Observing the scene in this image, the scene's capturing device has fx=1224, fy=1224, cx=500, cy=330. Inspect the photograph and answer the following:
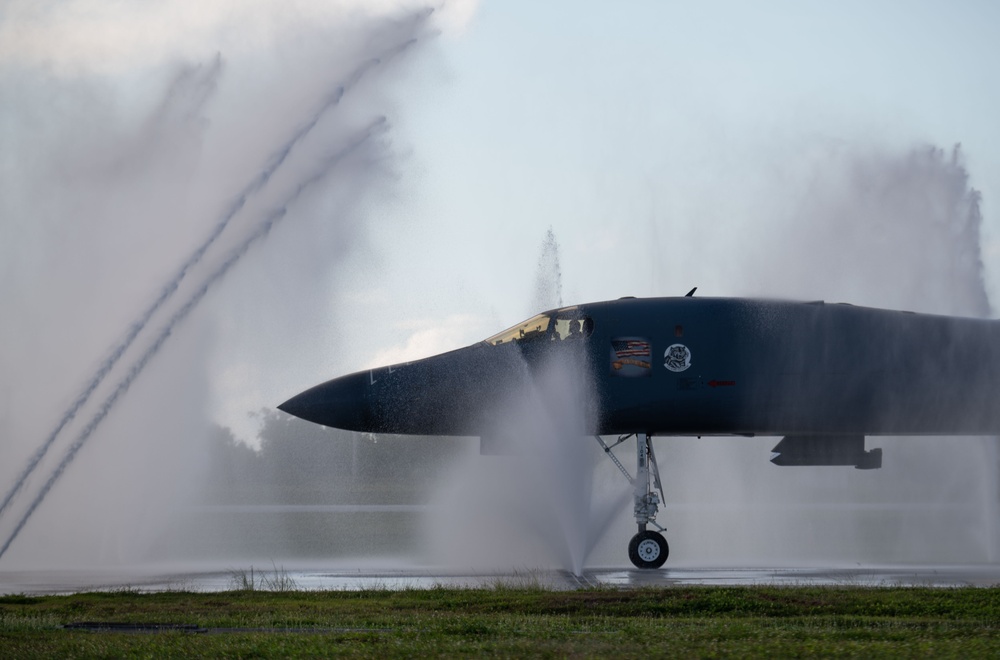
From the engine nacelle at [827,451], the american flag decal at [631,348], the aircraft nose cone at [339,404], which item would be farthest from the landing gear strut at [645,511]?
the aircraft nose cone at [339,404]

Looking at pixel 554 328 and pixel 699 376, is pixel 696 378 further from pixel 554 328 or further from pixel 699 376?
pixel 554 328

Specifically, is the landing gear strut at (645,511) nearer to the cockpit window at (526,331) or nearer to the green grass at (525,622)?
the cockpit window at (526,331)

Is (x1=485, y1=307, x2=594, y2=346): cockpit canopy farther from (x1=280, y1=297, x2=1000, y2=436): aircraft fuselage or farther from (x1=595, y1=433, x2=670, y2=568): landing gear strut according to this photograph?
(x1=595, y1=433, x2=670, y2=568): landing gear strut

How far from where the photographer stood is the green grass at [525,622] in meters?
11.0

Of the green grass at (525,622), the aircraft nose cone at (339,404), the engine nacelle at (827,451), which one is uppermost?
the aircraft nose cone at (339,404)

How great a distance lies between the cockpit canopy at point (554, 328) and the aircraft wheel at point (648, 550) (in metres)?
3.91

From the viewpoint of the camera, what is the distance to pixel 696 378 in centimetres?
2314

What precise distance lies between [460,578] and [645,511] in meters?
4.26

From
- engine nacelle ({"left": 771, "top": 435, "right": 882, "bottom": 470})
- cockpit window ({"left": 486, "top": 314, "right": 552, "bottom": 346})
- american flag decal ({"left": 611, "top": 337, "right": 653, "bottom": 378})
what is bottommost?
engine nacelle ({"left": 771, "top": 435, "right": 882, "bottom": 470})

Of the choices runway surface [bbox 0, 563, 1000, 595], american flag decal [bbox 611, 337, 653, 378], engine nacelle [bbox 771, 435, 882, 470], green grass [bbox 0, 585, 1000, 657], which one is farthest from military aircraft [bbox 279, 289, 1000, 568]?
green grass [bbox 0, 585, 1000, 657]

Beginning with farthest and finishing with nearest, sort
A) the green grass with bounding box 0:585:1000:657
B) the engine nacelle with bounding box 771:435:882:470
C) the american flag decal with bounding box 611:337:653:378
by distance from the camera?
the engine nacelle with bounding box 771:435:882:470 → the american flag decal with bounding box 611:337:653:378 → the green grass with bounding box 0:585:1000:657

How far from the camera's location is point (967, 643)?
1109 cm

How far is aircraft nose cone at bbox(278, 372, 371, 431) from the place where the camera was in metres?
23.3

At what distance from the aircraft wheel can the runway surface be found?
0.91 feet
